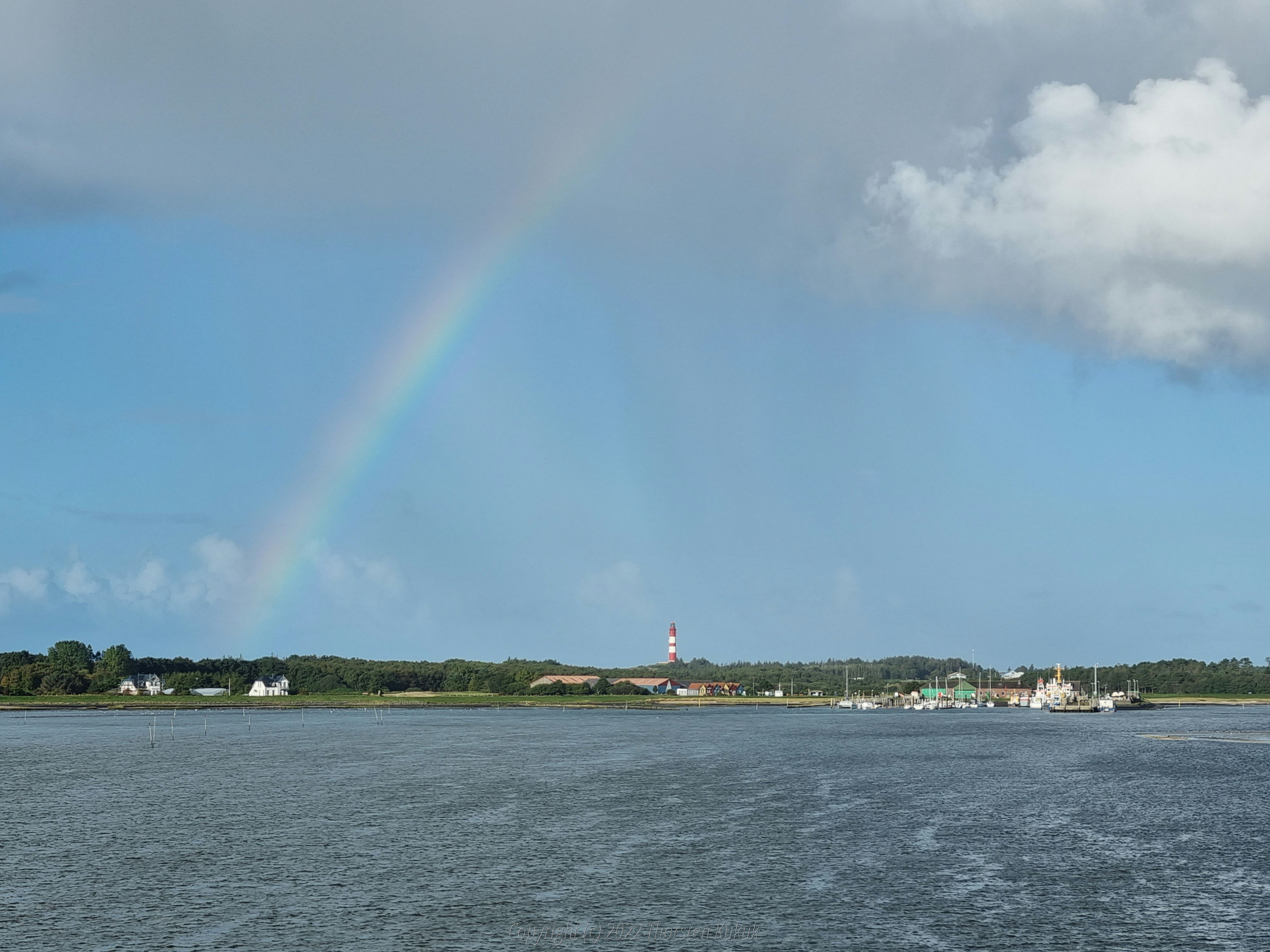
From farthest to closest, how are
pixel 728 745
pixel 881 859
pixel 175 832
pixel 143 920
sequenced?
1. pixel 728 745
2. pixel 175 832
3. pixel 881 859
4. pixel 143 920

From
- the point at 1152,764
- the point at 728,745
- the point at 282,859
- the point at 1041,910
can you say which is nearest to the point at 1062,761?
the point at 1152,764

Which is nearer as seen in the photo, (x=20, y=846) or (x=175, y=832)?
(x=20, y=846)

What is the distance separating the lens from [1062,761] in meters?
116

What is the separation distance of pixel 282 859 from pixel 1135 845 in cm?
4329

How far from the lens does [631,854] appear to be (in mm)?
56531

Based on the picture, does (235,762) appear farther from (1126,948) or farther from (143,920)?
(1126,948)

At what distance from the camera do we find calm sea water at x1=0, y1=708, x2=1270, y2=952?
136 feet

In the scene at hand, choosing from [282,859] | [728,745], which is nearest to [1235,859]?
[282,859]

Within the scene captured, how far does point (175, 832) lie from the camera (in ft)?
212

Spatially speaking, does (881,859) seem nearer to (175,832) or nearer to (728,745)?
(175,832)

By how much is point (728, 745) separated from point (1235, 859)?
8675 cm

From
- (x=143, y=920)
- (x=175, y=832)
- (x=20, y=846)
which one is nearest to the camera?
(x=143, y=920)

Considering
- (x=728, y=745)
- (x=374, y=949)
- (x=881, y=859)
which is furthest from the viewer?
(x=728, y=745)

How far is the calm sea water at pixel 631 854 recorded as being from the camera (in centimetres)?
4150
